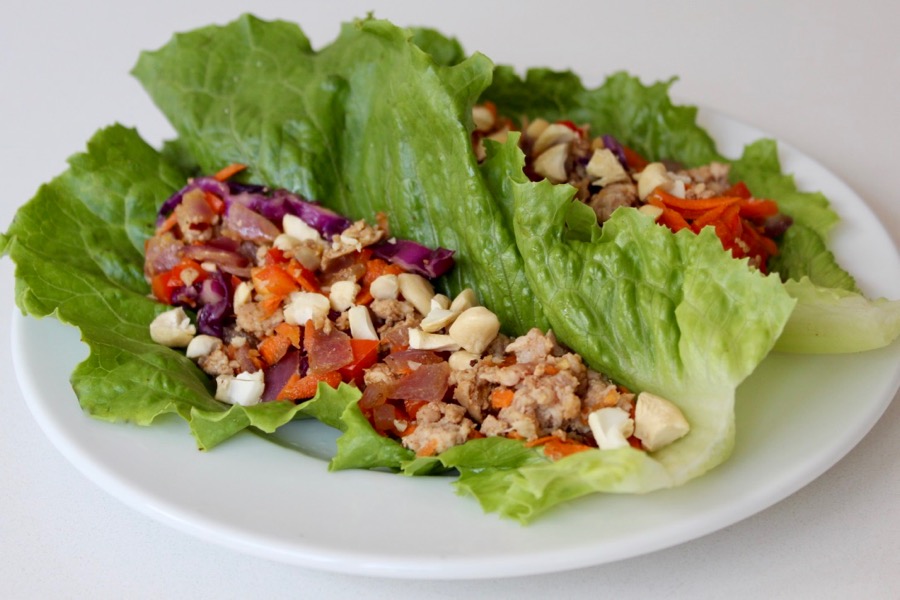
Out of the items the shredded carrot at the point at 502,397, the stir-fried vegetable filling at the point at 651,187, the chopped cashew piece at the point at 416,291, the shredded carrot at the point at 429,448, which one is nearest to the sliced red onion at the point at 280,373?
the chopped cashew piece at the point at 416,291

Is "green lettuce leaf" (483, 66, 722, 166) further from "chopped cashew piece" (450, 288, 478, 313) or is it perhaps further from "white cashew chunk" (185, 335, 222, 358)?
"white cashew chunk" (185, 335, 222, 358)

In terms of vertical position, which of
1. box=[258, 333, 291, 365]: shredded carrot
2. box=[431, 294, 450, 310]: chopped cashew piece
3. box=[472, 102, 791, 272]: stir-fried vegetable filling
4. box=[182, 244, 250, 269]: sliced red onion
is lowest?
box=[258, 333, 291, 365]: shredded carrot

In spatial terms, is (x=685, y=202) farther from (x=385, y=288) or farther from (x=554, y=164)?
(x=385, y=288)

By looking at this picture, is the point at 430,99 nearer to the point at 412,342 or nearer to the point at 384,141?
the point at 384,141

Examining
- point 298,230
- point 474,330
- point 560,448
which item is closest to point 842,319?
point 560,448

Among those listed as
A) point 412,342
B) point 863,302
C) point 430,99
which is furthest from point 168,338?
point 863,302

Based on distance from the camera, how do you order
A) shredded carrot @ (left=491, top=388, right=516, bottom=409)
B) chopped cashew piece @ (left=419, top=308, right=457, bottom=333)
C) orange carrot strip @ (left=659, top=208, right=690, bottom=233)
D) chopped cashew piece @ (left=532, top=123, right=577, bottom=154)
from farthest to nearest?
chopped cashew piece @ (left=532, top=123, right=577, bottom=154) < orange carrot strip @ (left=659, top=208, right=690, bottom=233) < chopped cashew piece @ (left=419, top=308, right=457, bottom=333) < shredded carrot @ (left=491, top=388, right=516, bottom=409)

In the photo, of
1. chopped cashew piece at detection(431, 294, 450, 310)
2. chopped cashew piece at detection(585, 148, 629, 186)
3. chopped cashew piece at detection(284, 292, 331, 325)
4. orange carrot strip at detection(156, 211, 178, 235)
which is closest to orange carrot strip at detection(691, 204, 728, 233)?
chopped cashew piece at detection(585, 148, 629, 186)

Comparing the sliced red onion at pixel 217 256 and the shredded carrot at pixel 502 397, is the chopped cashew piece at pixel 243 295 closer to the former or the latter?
the sliced red onion at pixel 217 256
